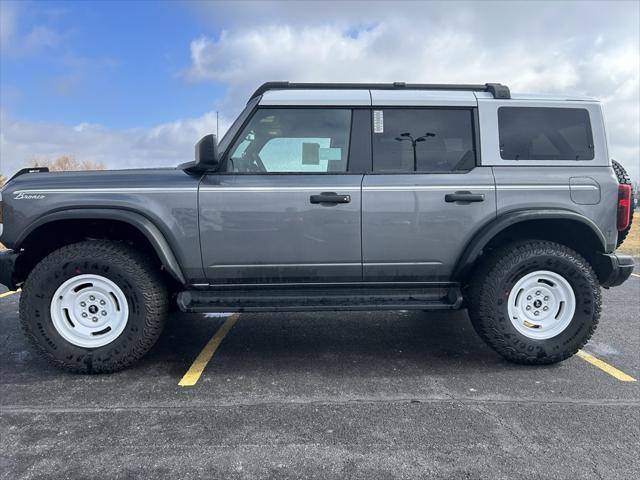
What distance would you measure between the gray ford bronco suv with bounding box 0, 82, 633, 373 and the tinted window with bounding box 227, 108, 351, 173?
11 mm

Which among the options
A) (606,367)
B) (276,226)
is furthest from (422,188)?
(606,367)

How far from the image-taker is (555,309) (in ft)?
11.9

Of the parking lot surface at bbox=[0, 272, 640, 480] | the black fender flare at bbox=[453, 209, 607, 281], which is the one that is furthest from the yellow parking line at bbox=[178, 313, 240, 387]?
the black fender flare at bbox=[453, 209, 607, 281]

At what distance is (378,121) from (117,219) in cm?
213

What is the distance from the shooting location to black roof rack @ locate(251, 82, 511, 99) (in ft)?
12.0

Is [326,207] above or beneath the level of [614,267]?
above

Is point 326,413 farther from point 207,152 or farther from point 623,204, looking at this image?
point 623,204

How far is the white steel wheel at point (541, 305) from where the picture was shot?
11.7 ft

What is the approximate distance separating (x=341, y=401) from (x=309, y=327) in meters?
1.64

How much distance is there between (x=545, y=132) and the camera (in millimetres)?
3650

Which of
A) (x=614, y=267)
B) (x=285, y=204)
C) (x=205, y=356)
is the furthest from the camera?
(x=205, y=356)

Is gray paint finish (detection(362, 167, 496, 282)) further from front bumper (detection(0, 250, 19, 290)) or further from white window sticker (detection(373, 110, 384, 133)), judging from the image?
front bumper (detection(0, 250, 19, 290))

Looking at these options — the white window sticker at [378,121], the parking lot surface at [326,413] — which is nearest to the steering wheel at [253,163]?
the white window sticker at [378,121]

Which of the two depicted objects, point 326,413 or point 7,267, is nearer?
point 326,413
